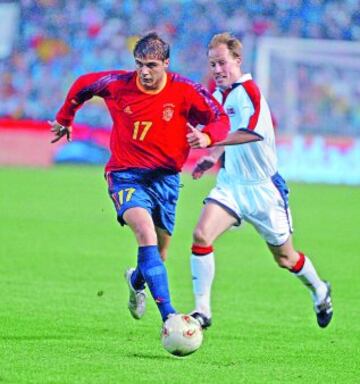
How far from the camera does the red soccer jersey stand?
26.7 feet

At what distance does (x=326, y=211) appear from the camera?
21.0 m

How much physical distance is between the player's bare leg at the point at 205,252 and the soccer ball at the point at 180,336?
1.26 meters

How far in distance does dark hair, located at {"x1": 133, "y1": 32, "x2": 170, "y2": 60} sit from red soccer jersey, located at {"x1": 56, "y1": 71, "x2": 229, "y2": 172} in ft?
1.01

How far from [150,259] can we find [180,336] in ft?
2.44

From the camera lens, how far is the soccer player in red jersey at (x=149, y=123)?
795 cm

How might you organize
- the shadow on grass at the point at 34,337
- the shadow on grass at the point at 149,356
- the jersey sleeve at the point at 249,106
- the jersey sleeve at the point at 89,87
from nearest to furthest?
1. the shadow on grass at the point at 149,356
2. the shadow on grass at the point at 34,337
3. the jersey sleeve at the point at 89,87
4. the jersey sleeve at the point at 249,106

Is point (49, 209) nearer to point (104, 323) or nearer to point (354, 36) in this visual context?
point (104, 323)

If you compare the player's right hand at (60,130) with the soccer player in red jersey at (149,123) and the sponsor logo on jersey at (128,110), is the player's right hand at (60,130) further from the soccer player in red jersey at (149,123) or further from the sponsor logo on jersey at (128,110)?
the sponsor logo on jersey at (128,110)

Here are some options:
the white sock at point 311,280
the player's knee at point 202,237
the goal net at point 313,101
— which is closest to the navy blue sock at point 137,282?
the player's knee at point 202,237

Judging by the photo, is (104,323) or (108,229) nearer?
(104,323)

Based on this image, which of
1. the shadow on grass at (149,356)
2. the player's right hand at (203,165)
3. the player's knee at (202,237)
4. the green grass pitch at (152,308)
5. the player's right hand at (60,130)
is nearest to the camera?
the green grass pitch at (152,308)

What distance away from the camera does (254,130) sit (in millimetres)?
8844

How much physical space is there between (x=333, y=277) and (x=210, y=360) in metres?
5.44

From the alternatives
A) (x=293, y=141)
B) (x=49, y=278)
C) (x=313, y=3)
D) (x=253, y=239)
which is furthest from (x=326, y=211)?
(x=313, y=3)
